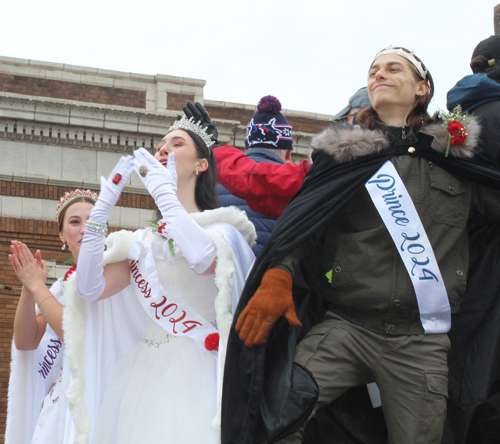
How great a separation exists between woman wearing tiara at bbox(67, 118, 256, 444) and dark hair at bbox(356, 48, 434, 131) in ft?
3.12

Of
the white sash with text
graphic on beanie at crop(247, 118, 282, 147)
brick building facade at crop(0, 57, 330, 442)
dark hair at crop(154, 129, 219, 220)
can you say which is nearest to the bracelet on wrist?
dark hair at crop(154, 129, 219, 220)

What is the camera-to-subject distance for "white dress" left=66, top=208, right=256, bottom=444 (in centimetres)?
335

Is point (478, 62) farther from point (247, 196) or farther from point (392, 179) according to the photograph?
point (247, 196)

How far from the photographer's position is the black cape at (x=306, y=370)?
2.88 metres

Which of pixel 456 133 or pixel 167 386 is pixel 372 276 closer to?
pixel 456 133

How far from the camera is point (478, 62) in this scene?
13.1 feet

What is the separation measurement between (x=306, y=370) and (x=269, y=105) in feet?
7.84

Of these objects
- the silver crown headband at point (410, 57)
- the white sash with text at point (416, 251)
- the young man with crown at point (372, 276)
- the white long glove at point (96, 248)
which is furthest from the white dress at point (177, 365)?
the silver crown headband at point (410, 57)

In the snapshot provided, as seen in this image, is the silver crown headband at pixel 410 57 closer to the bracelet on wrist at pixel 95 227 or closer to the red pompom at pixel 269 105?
the red pompom at pixel 269 105

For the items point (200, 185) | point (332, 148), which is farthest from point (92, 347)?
point (332, 148)

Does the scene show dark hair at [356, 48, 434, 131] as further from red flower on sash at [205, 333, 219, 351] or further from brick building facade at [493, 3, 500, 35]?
brick building facade at [493, 3, 500, 35]

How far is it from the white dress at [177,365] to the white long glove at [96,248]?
0.85 ft

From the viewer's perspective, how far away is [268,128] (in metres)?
4.81

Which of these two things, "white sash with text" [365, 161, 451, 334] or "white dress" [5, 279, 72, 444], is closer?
"white sash with text" [365, 161, 451, 334]
